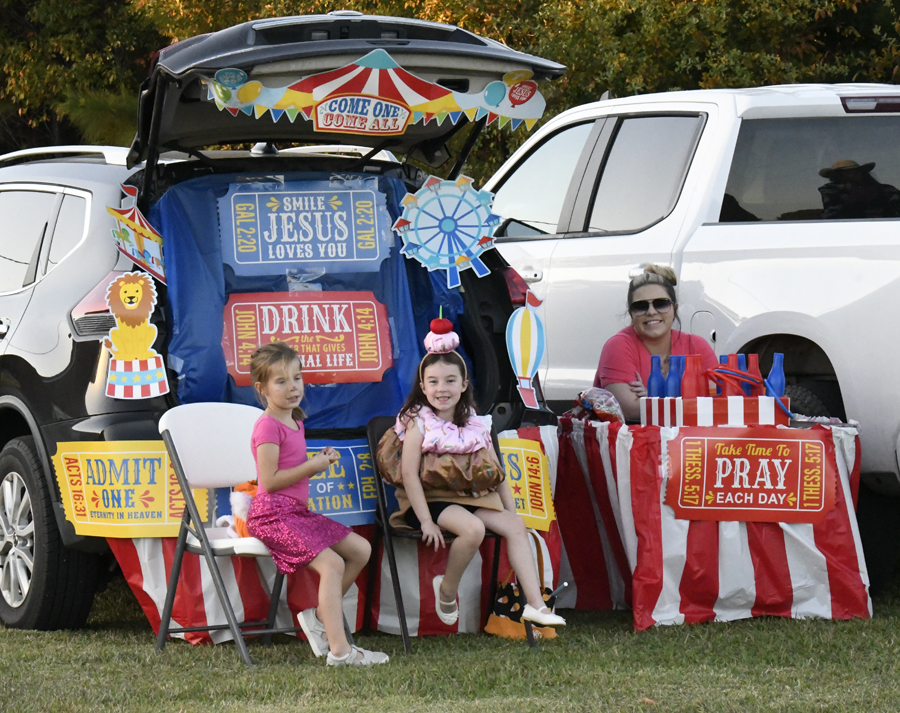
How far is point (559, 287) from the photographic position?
6.78 meters

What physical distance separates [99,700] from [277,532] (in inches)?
33.7

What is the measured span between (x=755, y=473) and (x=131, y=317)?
238cm

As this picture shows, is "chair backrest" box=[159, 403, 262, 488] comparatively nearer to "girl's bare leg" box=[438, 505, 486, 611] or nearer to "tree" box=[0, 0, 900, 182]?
"girl's bare leg" box=[438, 505, 486, 611]

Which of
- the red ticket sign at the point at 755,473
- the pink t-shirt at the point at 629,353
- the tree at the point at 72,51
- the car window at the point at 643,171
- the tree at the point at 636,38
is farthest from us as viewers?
the tree at the point at 72,51

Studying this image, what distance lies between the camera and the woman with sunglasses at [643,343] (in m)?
5.94

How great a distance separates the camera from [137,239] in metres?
5.18

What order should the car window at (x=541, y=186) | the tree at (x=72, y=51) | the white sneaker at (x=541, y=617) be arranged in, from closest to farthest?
the white sneaker at (x=541, y=617) < the car window at (x=541, y=186) < the tree at (x=72, y=51)

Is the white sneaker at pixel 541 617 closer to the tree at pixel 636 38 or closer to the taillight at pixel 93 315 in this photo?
the taillight at pixel 93 315

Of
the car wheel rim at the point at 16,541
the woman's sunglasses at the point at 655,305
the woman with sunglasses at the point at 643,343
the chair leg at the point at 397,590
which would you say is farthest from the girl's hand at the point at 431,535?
the woman's sunglasses at the point at 655,305

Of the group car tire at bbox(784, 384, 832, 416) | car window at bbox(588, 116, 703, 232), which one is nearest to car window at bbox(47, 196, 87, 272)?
car window at bbox(588, 116, 703, 232)

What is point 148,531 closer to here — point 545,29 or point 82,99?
point 545,29

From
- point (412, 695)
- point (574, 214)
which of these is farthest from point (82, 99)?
point (412, 695)

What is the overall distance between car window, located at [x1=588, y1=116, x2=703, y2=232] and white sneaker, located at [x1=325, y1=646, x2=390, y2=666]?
8.87 ft

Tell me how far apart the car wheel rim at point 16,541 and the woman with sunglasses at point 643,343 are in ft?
7.96
